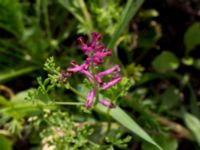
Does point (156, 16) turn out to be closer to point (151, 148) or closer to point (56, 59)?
point (56, 59)

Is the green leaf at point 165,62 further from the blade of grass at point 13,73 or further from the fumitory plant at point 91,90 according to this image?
the blade of grass at point 13,73

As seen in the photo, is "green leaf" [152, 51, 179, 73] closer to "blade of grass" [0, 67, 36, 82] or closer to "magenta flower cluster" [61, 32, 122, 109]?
"blade of grass" [0, 67, 36, 82]

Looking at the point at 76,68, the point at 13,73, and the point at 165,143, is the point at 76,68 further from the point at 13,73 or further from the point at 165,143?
the point at 13,73

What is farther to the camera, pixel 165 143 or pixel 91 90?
pixel 165 143

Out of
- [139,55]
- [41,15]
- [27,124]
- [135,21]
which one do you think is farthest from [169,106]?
[41,15]

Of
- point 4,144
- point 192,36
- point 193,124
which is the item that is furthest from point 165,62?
point 4,144
